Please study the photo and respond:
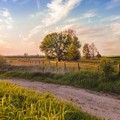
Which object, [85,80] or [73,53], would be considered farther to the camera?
[73,53]

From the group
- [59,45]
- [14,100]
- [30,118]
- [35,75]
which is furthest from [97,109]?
[59,45]

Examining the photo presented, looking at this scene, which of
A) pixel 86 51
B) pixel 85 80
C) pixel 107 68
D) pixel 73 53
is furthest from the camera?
pixel 86 51

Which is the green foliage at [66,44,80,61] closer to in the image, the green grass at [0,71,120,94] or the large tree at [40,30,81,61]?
the large tree at [40,30,81,61]

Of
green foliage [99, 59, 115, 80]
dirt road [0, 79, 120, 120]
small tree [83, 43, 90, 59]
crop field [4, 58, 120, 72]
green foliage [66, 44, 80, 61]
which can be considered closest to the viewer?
dirt road [0, 79, 120, 120]

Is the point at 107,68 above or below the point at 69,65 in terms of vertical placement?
above

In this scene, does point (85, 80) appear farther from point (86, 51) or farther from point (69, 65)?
point (86, 51)

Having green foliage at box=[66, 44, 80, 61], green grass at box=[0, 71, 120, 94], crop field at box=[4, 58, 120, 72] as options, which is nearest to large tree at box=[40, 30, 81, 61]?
green foliage at box=[66, 44, 80, 61]

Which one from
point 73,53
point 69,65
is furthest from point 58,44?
point 69,65

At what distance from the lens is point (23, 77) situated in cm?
2623

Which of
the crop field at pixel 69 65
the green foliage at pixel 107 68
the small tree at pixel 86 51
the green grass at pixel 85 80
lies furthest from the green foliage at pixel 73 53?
the green foliage at pixel 107 68

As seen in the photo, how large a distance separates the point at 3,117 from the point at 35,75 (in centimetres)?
1989

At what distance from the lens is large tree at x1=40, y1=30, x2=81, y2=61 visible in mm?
69812

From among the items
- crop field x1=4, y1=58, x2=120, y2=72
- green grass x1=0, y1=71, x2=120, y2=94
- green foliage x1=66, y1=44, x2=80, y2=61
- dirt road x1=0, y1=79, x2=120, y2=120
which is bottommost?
dirt road x1=0, y1=79, x2=120, y2=120

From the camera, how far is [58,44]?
71.5 m
